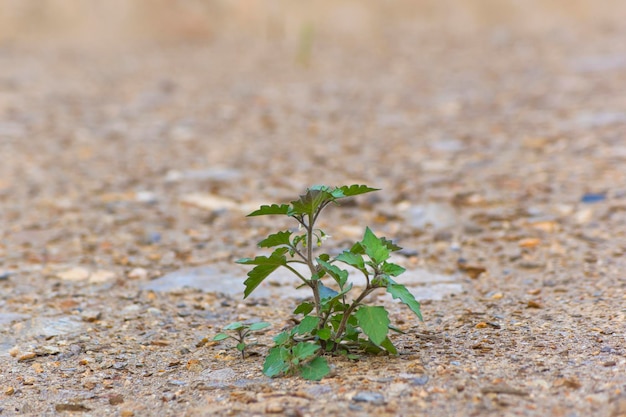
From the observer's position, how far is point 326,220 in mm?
3451

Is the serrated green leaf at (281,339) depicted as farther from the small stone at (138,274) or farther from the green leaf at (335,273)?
the small stone at (138,274)

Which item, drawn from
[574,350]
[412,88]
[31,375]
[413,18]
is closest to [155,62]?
[412,88]

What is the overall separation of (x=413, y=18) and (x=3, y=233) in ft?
21.3

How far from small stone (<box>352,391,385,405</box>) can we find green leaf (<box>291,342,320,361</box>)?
164 millimetres

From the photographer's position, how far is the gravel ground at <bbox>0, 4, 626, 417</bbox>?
5.70ft

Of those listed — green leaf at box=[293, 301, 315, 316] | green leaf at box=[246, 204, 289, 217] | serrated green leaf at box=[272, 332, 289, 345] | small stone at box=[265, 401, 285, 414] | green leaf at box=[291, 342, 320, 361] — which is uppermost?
green leaf at box=[246, 204, 289, 217]

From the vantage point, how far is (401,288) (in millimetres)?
1660

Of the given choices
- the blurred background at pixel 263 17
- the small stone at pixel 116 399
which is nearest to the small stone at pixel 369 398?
the small stone at pixel 116 399

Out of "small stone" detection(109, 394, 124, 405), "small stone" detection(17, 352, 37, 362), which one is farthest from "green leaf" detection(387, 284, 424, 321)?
"small stone" detection(17, 352, 37, 362)

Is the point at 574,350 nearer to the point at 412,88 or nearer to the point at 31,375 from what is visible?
the point at 31,375

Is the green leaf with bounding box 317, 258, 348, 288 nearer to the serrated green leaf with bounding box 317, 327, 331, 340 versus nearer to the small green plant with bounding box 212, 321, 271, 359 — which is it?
the serrated green leaf with bounding box 317, 327, 331, 340

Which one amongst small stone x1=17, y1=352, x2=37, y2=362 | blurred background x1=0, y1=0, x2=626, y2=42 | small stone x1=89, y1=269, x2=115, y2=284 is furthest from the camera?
blurred background x1=0, y1=0, x2=626, y2=42

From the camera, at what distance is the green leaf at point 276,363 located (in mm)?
1724

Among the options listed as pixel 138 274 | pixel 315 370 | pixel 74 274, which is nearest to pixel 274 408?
pixel 315 370
